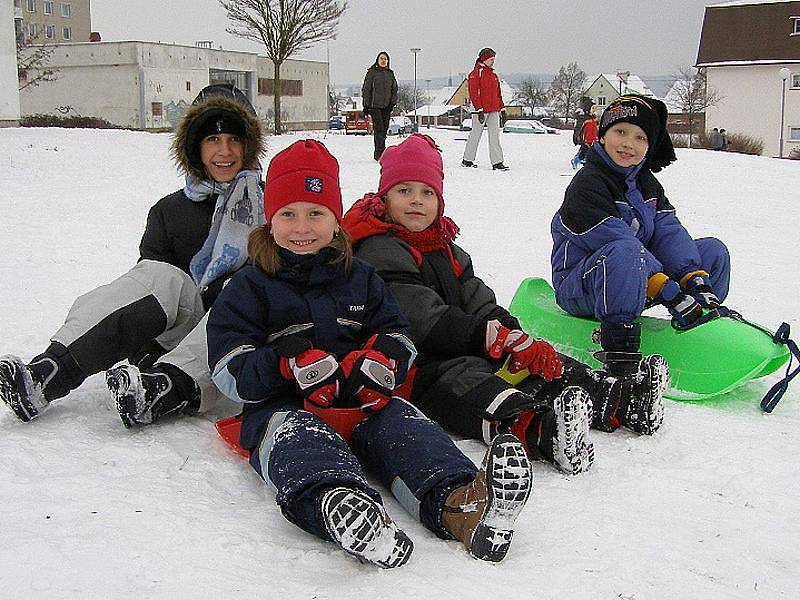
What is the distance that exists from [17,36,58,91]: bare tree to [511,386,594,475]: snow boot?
29642 mm

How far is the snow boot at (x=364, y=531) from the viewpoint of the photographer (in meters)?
1.76

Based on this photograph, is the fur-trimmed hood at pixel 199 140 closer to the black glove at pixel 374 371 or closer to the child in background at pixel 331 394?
the child in background at pixel 331 394

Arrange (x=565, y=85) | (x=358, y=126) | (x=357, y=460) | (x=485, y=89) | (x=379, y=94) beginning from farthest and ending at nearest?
(x=565, y=85)
(x=358, y=126)
(x=379, y=94)
(x=485, y=89)
(x=357, y=460)

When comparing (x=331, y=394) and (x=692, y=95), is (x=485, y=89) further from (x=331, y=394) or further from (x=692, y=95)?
(x=692, y=95)

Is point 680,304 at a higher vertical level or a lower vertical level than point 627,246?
lower

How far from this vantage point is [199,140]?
3.23 meters

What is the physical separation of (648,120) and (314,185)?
1.69 m

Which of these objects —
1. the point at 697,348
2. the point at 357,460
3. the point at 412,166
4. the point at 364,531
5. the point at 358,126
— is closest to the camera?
the point at 364,531

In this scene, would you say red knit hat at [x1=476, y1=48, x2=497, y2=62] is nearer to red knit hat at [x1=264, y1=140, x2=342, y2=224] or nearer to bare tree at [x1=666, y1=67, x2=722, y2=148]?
red knit hat at [x1=264, y1=140, x2=342, y2=224]

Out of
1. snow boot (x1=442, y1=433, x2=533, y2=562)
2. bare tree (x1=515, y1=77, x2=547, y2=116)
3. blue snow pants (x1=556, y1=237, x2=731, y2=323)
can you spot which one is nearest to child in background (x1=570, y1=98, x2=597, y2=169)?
blue snow pants (x1=556, y1=237, x2=731, y2=323)

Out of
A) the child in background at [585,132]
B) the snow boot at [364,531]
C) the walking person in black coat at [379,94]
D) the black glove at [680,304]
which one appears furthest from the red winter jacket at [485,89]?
the snow boot at [364,531]

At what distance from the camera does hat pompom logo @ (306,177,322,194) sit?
256 cm

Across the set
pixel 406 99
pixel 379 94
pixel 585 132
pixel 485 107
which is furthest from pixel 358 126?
pixel 406 99

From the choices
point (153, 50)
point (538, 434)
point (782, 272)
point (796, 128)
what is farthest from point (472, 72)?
point (796, 128)
